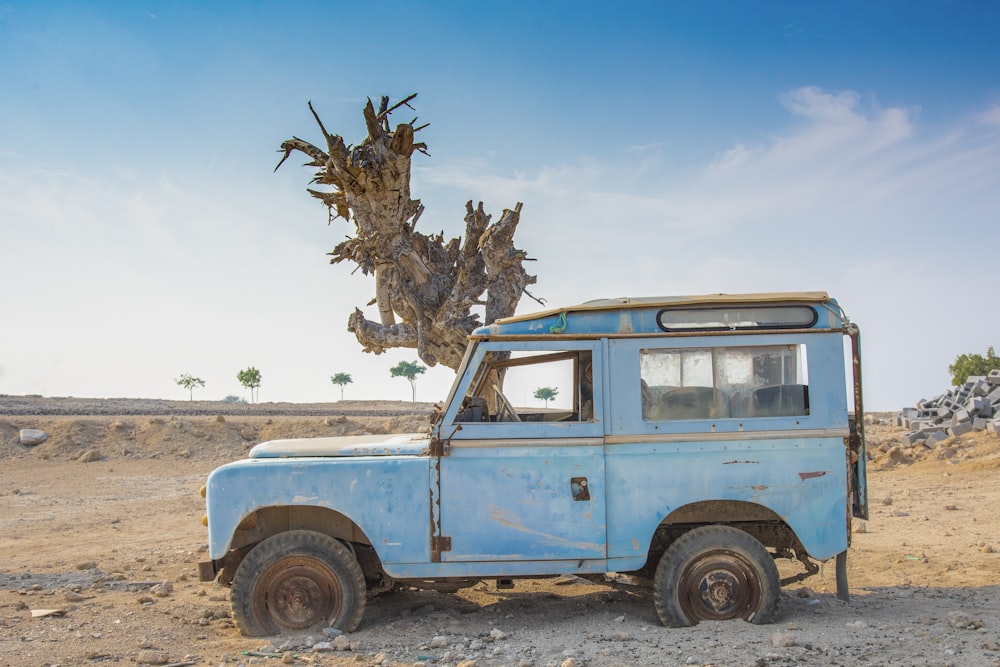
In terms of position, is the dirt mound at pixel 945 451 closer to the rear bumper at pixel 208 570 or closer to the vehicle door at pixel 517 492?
the vehicle door at pixel 517 492

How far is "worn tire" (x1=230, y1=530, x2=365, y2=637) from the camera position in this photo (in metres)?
6.02

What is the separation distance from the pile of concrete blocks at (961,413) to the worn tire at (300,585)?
17032 mm

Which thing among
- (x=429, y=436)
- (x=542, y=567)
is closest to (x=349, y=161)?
(x=429, y=436)

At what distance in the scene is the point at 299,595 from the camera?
6070 millimetres

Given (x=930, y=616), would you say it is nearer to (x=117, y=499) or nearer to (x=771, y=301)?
(x=771, y=301)

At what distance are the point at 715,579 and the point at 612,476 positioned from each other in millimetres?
1073

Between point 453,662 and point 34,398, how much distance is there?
4759 centimetres

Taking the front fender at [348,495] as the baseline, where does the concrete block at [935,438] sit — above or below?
below

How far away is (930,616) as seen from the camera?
6223 millimetres

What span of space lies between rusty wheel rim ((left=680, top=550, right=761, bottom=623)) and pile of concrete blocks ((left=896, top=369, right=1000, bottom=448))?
15.3 meters

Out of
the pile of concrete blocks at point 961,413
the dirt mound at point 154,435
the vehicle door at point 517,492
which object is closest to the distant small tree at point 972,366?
the pile of concrete blocks at point 961,413

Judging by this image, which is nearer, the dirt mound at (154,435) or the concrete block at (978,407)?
the dirt mound at (154,435)

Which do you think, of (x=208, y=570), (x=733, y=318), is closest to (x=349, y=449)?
(x=208, y=570)

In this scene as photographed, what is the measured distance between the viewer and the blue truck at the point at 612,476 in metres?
5.97
